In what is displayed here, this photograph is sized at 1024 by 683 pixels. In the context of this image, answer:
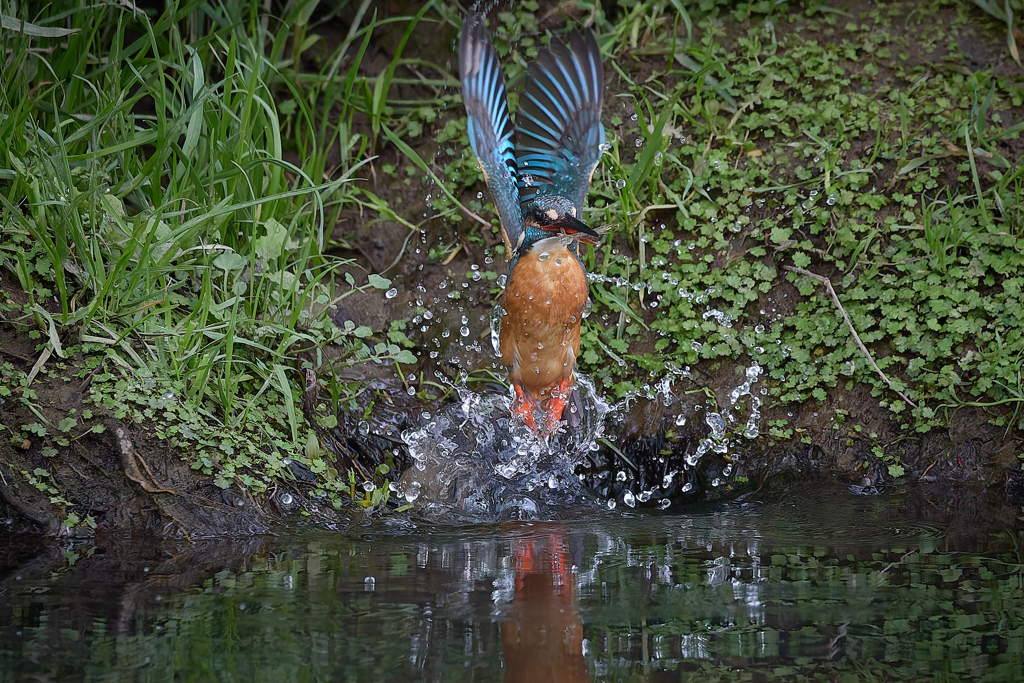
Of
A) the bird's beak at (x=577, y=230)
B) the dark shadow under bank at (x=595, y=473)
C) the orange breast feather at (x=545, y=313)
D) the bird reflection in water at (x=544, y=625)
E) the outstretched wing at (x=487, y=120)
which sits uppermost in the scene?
the outstretched wing at (x=487, y=120)

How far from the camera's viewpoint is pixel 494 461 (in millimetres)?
4211

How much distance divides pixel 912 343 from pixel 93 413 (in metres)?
3.45

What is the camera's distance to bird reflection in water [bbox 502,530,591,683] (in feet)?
7.09

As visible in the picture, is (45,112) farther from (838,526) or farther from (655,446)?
(838,526)

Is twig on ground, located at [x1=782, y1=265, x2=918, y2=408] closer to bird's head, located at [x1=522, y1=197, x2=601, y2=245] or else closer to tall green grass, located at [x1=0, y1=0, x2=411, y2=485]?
bird's head, located at [x1=522, y1=197, x2=601, y2=245]

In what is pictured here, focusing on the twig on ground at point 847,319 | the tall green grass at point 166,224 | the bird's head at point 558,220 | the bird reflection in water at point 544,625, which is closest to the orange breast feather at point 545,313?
the bird's head at point 558,220

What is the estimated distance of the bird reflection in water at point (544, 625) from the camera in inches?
85.1

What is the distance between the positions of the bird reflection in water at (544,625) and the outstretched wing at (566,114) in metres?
1.94

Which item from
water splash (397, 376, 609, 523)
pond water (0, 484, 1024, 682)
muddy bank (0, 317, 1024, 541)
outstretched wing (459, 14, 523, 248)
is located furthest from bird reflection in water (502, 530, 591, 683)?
outstretched wing (459, 14, 523, 248)

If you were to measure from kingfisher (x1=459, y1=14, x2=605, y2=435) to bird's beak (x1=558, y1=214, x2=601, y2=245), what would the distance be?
5.0 inches

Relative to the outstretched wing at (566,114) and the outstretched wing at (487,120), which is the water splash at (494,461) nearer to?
the outstretched wing at (487,120)

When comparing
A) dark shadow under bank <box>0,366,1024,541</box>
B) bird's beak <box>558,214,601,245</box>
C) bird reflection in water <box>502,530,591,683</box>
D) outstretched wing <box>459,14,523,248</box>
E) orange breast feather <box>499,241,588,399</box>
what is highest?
outstretched wing <box>459,14,523,248</box>

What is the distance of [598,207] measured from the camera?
4867 mm

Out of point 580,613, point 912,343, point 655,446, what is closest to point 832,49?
point 912,343
